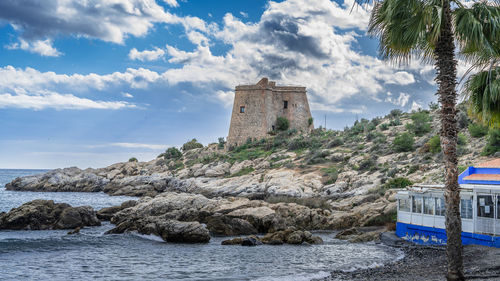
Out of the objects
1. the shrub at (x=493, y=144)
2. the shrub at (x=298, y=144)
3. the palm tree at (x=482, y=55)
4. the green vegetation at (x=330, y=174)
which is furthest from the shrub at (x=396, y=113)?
the palm tree at (x=482, y=55)

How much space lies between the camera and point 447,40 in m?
11.0

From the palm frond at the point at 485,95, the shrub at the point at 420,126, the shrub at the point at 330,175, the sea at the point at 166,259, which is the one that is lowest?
the sea at the point at 166,259

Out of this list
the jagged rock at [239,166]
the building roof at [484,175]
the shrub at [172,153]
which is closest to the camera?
the building roof at [484,175]

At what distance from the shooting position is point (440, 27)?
36.0ft

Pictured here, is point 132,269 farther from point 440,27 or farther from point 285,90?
point 285,90

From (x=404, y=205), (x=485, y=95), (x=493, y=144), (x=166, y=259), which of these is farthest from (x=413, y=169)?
(x=485, y=95)

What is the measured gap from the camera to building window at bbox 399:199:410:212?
65.9 ft

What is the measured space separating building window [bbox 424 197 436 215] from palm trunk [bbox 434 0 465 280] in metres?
8.47

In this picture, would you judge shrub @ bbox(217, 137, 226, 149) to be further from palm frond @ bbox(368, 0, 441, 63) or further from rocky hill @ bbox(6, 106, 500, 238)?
palm frond @ bbox(368, 0, 441, 63)

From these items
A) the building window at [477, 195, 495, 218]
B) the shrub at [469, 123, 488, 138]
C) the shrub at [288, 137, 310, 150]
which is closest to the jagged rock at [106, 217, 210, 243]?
the building window at [477, 195, 495, 218]

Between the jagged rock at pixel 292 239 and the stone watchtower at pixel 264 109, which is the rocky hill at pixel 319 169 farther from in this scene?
the jagged rock at pixel 292 239

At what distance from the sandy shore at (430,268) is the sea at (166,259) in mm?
935

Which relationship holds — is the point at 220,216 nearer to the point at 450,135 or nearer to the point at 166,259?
the point at 166,259

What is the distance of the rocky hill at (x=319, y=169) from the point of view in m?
33.4
